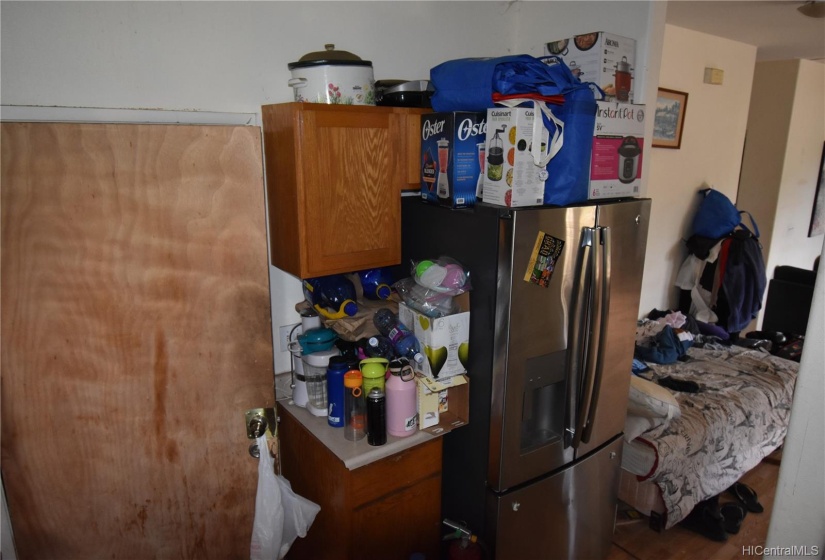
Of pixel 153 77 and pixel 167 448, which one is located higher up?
pixel 153 77

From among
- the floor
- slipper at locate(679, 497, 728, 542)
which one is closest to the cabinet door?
the floor

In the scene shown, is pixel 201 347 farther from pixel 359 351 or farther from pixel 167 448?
pixel 359 351

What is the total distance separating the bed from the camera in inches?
96.5

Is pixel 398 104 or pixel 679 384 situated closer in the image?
pixel 398 104

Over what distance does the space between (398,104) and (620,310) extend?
1124 mm

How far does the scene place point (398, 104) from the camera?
74.8 inches

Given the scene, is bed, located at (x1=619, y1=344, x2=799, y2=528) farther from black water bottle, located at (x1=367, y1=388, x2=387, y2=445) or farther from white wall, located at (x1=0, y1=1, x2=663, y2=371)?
white wall, located at (x1=0, y1=1, x2=663, y2=371)

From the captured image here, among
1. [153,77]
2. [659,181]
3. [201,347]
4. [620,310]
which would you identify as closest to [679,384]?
[620,310]

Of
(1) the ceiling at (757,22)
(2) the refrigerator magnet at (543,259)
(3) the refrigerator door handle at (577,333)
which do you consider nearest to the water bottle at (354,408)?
(2) the refrigerator magnet at (543,259)

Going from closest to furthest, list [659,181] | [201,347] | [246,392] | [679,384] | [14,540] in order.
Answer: [14,540] → [201,347] → [246,392] → [679,384] → [659,181]

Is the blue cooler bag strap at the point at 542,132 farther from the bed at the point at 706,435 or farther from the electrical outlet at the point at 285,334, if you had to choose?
the bed at the point at 706,435

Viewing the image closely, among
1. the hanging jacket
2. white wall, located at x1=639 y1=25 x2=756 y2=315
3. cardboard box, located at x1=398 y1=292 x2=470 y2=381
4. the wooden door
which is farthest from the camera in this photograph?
the hanging jacket

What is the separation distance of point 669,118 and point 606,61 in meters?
2.06

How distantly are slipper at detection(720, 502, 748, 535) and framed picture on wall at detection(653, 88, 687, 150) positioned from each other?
2.27m
